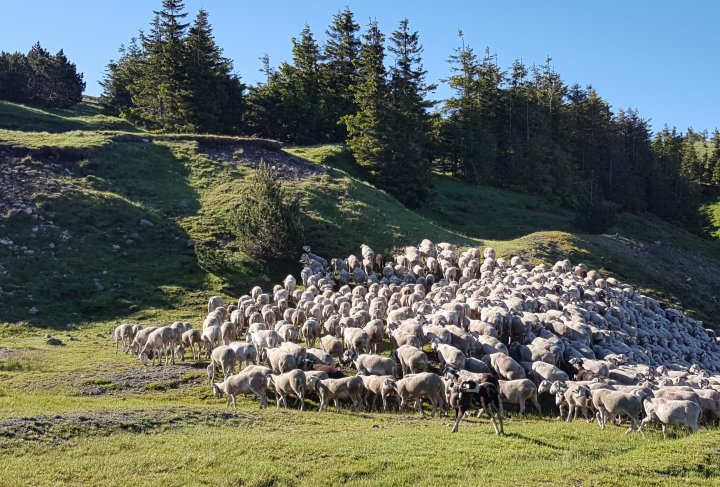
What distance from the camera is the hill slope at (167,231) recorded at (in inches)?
1510

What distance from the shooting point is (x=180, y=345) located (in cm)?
2727

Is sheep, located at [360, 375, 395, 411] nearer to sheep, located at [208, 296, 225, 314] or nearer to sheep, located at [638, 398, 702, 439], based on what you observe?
sheep, located at [638, 398, 702, 439]

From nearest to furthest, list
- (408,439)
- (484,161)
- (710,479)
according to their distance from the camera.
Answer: (710,479), (408,439), (484,161)

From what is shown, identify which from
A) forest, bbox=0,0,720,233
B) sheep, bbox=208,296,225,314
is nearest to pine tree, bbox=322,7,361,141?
forest, bbox=0,0,720,233

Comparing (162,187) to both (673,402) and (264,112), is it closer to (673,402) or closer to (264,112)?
(264,112)

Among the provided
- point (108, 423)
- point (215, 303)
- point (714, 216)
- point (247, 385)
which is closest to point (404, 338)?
point (247, 385)

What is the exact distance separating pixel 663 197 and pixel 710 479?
3765 inches

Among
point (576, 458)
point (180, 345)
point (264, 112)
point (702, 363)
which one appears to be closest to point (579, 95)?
point (264, 112)

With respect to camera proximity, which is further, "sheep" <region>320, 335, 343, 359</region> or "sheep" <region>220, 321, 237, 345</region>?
"sheep" <region>220, 321, 237, 345</region>

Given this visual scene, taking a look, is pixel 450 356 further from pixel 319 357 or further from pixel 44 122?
pixel 44 122

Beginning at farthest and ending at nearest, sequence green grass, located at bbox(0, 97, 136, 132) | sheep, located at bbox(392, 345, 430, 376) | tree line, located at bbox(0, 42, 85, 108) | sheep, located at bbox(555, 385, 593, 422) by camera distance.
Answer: tree line, located at bbox(0, 42, 85, 108)
green grass, located at bbox(0, 97, 136, 132)
sheep, located at bbox(392, 345, 430, 376)
sheep, located at bbox(555, 385, 593, 422)

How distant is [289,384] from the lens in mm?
20156

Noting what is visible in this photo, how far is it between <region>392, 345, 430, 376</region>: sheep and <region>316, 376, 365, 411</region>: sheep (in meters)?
2.23

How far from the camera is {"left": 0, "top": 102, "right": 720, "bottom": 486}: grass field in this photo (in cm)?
1412
